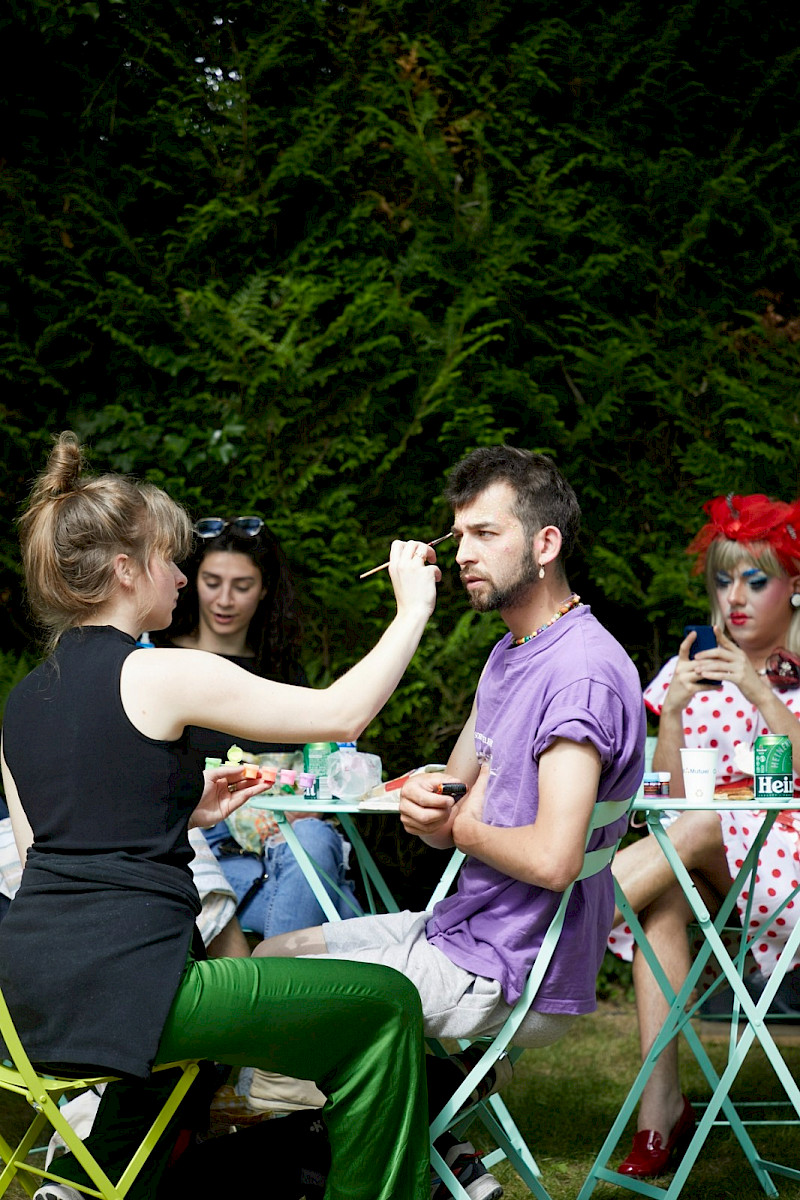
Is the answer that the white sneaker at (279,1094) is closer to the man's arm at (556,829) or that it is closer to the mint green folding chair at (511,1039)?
the mint green folding chair at (511,1039)

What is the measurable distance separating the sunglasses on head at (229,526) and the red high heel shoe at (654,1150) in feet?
6.61

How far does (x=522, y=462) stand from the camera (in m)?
2.49

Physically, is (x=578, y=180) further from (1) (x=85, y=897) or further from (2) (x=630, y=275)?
(1) (x=85, y=897)

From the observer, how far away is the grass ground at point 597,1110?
297 centimetres

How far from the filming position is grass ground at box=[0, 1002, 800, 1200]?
9.76 ft

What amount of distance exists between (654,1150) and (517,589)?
1.43m

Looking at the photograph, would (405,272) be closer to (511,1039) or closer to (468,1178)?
(511,1039)

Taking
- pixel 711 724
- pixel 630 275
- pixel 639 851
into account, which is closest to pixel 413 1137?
pixel 639 851

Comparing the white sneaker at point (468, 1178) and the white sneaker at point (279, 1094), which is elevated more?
the white sneaker at point (468, 1178)

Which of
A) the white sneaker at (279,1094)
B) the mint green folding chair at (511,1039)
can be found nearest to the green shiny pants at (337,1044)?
the mint green folding chair at (511,1039)

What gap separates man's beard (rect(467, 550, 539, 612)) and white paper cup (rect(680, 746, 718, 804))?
620mm

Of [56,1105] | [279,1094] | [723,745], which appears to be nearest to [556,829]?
[56,1105]

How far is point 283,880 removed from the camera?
3.47 meters

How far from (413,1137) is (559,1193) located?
116 cm
